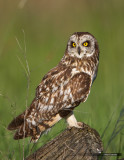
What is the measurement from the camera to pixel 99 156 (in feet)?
9.09

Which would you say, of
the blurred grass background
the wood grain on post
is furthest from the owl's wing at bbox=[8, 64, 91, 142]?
the wood grain on post

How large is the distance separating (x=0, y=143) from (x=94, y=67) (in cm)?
128

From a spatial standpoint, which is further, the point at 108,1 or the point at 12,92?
the point at 12,92

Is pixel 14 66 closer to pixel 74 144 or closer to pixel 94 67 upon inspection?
pixel 94 67

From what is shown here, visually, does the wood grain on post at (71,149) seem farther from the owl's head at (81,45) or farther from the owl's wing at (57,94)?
the owl's head at (81,45)

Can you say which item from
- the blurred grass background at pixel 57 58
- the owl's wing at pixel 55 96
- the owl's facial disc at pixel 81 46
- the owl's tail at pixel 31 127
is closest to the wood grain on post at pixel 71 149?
the blurred grass background at pixel 57 58

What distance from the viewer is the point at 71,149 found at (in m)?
2.85

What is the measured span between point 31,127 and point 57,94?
0.39 metres

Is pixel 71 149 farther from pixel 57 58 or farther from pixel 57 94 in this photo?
pixel 57 58

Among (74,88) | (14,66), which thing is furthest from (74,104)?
(14,66)

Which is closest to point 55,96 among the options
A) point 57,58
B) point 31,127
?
point 31,127

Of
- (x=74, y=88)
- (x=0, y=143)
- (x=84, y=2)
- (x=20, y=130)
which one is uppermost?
(x=84, y=2)

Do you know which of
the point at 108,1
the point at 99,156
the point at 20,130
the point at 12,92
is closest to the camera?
the point at 99,156

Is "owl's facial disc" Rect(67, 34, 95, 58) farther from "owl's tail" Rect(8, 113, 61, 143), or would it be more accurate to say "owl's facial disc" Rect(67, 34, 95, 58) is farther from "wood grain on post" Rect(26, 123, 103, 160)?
"wood grain on post" Rect(26, 123, 103, 160)
